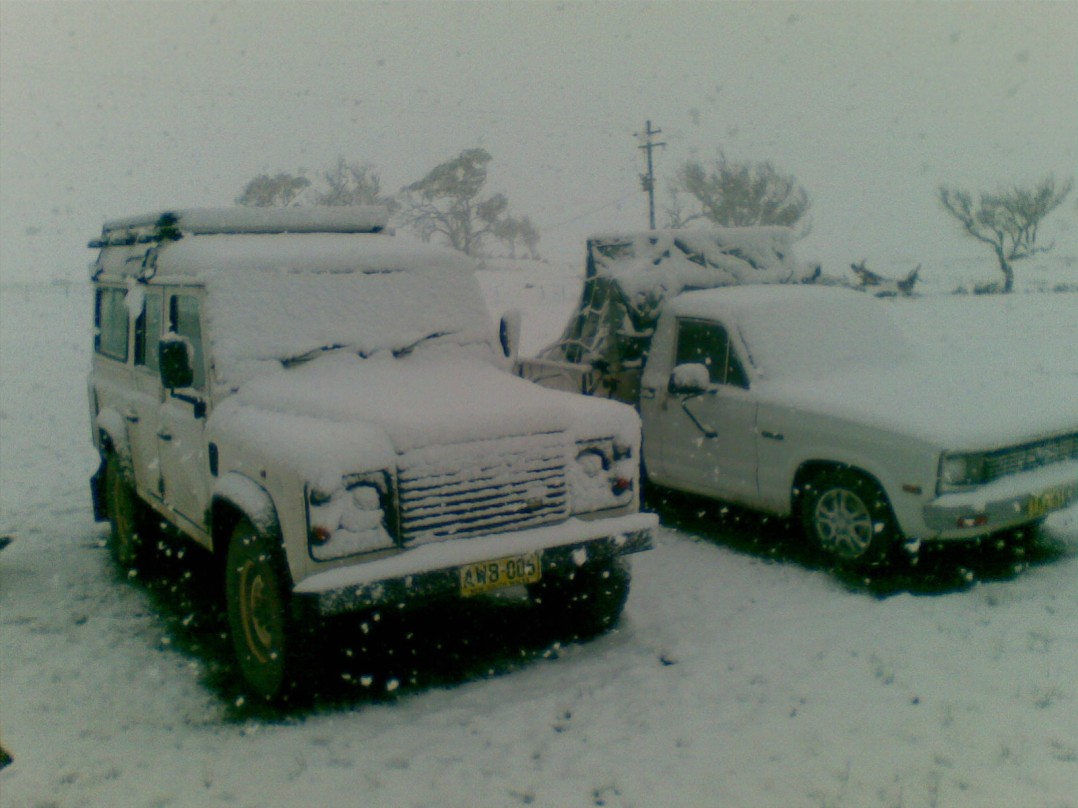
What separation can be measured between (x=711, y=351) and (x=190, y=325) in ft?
11.8

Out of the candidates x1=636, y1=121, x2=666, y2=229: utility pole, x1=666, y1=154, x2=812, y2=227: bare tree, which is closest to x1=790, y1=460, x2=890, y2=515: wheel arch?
x1=636, y1=121, x2=666, y2=229: utility pole

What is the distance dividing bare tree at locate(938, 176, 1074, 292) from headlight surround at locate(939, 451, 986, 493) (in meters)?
39.7

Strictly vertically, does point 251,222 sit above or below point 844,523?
above

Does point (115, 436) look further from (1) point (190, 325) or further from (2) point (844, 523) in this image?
(2) point (844, 523)

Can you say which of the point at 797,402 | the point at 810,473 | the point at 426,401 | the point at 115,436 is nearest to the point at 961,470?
the point at 810,473

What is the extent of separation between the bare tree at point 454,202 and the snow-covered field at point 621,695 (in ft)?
131

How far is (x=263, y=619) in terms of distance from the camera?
14.5 feet

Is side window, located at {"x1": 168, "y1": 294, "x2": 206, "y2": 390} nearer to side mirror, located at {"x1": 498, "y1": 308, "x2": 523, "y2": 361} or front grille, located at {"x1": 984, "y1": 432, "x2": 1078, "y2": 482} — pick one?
side mirror, located at {"x1": 498, "y1": 308, "x2": 523, "y2": 361}

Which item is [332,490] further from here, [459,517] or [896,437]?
[896,437]

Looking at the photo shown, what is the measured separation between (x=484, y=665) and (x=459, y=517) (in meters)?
1.12

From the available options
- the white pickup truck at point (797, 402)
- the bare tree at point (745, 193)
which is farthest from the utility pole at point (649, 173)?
the white pickup truck at point (797, 402)

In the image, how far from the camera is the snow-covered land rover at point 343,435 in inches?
158

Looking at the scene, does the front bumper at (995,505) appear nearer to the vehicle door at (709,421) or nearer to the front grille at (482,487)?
the vehicle door at (709,421)

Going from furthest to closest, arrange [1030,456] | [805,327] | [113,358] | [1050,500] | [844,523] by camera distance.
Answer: [805,327] < [113,358] < [844,523] < [1030,456] < [1050,500]
